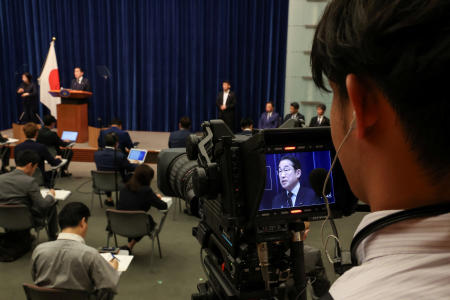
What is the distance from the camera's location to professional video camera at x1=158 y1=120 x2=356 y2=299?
117 centimetres

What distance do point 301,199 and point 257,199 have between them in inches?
12.9

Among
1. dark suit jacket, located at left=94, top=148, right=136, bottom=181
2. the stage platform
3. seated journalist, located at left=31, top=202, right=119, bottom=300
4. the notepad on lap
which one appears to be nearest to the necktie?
seated journalist, located at left=31, top=202, right=119, bottom=300

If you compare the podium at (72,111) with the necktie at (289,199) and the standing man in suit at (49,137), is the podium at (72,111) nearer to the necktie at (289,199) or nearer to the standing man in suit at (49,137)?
the standing man in suit at (49,137)

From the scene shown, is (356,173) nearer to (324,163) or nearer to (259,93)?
(324,163)

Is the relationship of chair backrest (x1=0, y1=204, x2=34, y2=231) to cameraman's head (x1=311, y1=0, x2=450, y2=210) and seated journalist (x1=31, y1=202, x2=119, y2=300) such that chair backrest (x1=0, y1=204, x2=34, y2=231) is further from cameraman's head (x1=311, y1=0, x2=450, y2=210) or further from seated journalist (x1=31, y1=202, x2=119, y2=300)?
cameraman's head (x1=311, y1=0, x2=450, y2=210)

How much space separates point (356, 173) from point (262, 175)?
0.61m

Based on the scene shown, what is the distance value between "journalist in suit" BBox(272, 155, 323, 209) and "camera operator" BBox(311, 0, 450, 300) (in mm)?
919

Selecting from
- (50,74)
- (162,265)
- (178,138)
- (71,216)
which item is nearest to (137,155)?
(178,138)

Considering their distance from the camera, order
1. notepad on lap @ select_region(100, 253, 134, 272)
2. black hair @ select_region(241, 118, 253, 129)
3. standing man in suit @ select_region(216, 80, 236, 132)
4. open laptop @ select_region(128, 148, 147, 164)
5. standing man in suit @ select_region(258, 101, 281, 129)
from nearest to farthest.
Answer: notepad on lap @ select_region(100, 253, 134, 272), open laptop @ select_region(128, 148, 147, 164), black hair @ select_region(241, 118, 253, 129), standing man in suit @ select_region(258, 101, 281, 129), standing man in suit @ select_region(216, 80, 236, 132)

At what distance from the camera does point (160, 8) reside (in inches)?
396

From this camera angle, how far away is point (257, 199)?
111cm

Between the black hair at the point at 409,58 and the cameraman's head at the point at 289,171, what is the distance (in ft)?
3.08

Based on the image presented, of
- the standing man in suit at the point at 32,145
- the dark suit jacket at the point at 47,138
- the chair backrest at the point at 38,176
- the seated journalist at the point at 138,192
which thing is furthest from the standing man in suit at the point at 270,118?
the seated journalist at the point at 138,192

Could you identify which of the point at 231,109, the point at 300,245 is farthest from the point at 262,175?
the point at 231,109
